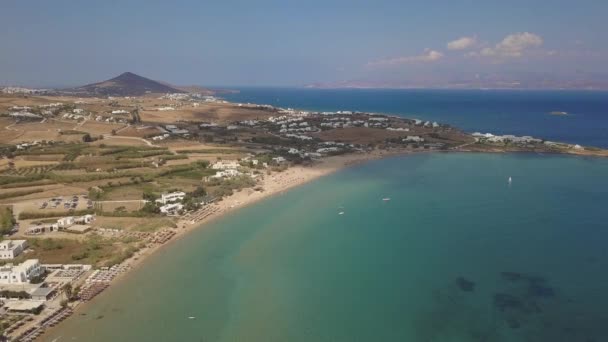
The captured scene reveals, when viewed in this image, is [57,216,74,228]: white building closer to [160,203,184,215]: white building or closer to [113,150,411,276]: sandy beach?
[160,203,184,215]: white building

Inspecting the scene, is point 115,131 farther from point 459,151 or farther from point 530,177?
point 530,177

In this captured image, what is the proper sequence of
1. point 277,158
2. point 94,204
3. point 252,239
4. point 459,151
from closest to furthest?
point 252,239, point 94,204, point 277,158, point 459,151

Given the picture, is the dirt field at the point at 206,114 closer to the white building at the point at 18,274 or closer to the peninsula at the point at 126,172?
the peninsula at the point at 126,172

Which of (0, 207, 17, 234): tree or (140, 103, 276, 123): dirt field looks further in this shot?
(140, 103, 276, 123): dirt field

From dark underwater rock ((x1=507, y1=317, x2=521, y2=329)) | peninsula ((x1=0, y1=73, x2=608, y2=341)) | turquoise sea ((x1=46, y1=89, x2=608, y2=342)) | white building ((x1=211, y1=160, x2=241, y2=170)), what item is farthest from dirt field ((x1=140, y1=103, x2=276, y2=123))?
dark underwater rock ((x1=507, y1=317, x2=521, y2=329))

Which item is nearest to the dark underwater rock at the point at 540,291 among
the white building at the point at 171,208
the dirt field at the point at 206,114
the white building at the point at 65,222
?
the white building at the point at 171,208

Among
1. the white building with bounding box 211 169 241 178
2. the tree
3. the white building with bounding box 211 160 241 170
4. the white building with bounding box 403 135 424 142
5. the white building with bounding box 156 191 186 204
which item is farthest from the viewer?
the white building with bounding box 403 135 424 142

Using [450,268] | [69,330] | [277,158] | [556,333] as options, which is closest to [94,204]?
[69,330]
